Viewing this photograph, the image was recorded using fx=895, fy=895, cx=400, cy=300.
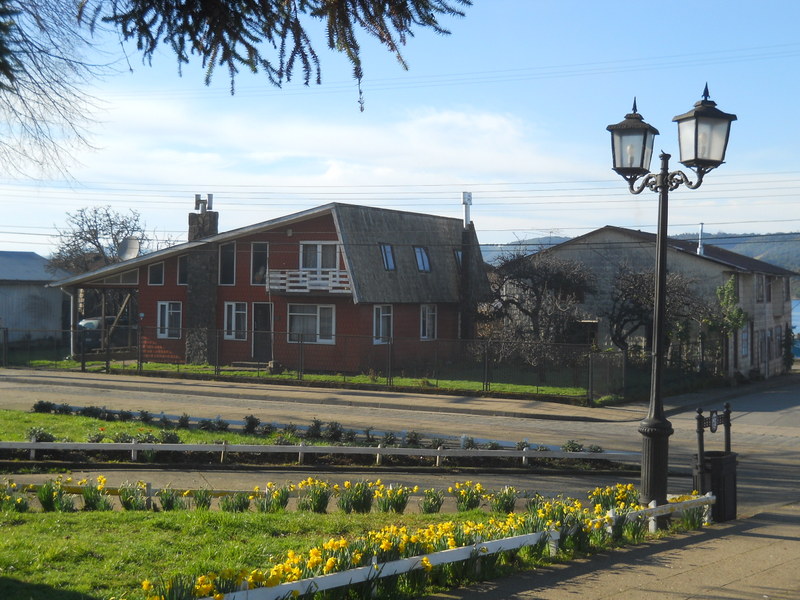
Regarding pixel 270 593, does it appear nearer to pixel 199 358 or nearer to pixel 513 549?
pixel 513 549

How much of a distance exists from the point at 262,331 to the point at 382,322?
5.12 m

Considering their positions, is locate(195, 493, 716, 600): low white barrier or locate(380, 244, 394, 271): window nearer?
locate(195, 493, 716, 600): low white barrier

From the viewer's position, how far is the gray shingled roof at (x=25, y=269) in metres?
51.0

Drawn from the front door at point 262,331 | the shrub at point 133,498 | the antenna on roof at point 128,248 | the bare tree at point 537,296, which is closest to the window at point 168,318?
the front door at point 262,331

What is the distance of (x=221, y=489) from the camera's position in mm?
13297

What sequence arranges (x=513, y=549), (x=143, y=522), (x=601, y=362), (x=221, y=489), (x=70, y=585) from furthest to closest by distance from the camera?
(x=601, y=362)
(x=221, y=489)
(x=143, y=522)
(x=513, y=549)
(x=70, y=585)

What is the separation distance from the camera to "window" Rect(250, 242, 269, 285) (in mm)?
38594

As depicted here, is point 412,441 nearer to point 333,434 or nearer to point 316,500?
point 333,434

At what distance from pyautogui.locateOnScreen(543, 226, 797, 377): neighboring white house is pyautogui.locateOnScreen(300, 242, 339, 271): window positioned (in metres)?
10.2

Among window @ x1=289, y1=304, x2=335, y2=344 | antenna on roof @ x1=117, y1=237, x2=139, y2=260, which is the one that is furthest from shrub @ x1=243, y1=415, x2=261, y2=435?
antenna on roof @ x1=117, y1=237, x2=139, y2=260

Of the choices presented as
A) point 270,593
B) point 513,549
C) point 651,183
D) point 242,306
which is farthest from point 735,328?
point 270,593

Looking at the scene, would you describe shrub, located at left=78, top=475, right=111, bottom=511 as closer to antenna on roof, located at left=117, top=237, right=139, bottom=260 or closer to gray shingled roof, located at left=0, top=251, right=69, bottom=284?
gray shingled roof, located at left=0, top=251, right=69, bottom=284

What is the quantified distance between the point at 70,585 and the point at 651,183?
27.6ft

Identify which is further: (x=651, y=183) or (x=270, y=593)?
(x=651, y=183)
